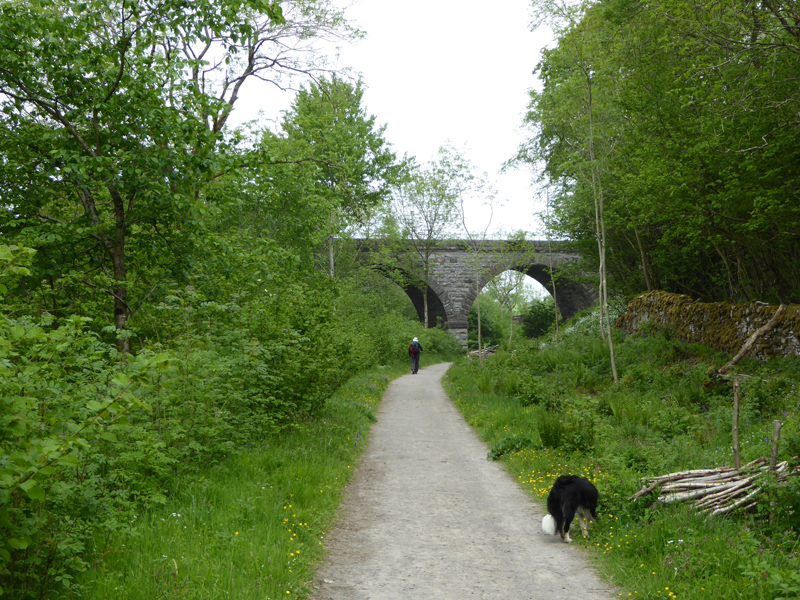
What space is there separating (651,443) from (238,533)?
613 centimetres

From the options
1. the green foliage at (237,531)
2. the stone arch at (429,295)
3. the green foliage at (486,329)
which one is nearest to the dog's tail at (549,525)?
the green foliage at (237,531)

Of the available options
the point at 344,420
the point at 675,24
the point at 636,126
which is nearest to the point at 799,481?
the point at 344,420

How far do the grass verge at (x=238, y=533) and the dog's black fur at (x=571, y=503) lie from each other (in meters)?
2.27

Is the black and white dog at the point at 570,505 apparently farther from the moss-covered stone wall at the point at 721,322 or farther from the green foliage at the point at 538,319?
the green foliage at the point at 538,319

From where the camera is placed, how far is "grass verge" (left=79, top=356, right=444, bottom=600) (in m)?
3.87

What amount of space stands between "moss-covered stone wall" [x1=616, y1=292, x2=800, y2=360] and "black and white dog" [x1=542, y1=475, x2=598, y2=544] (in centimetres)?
801

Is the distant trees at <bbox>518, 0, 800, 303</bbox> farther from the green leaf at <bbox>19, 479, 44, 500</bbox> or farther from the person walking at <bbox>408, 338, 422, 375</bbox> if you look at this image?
the green leaf at <bbox>19, 479, 44, 500</bbox>

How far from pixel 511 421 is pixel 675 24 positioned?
8.28 m

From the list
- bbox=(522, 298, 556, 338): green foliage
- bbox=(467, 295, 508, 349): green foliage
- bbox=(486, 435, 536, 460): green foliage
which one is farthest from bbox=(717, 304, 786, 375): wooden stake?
bbox=(467, 295, 508, 349): green foliage

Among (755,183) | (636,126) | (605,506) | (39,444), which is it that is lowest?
(605,506)

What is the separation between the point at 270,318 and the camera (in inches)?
333

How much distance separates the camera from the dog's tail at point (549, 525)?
18.1 feet

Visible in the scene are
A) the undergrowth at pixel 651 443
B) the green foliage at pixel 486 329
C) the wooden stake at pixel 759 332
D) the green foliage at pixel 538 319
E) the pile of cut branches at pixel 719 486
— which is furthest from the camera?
the green foliage at pixel 486 329

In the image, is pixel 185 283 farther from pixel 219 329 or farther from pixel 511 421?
pixel 511 421
